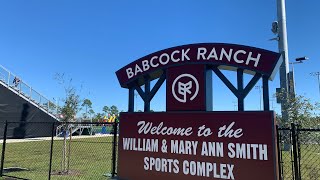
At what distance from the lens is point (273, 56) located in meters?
5.96

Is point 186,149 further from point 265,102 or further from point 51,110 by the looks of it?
point 51,110

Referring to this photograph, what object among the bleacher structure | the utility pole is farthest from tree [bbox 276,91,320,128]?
the bleacher structure

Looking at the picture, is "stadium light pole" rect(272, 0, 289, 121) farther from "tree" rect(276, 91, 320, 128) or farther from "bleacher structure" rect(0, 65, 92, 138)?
"bleacher structure" rect(0, 65, 92, 138)

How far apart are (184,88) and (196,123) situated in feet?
2.72

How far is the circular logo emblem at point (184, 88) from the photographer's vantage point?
671cm

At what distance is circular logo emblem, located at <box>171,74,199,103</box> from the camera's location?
6.71 meters

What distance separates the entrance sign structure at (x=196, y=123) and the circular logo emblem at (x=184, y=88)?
0.02 m

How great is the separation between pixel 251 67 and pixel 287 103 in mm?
7787

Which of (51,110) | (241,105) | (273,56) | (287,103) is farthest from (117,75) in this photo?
(51,110)

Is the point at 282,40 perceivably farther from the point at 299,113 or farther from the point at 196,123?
the point at 196,123

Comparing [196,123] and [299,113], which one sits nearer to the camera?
[196,123]

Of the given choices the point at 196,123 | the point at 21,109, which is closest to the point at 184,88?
the point at 196,123

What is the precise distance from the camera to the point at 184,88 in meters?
6.86

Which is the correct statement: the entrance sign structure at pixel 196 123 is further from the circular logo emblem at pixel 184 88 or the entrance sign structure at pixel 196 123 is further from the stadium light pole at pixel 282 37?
the stadium light pole at pixel 282 37
